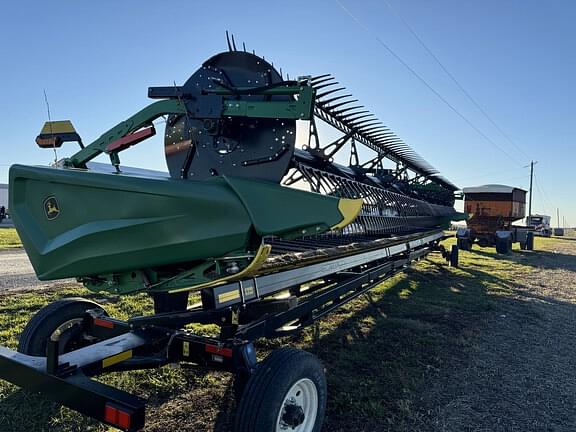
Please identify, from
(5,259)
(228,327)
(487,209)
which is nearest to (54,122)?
(228,327)

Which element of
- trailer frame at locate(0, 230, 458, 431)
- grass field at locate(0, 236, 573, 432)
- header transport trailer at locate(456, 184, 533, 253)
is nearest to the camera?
trailer frame at locate(0, 230, 458, 431)

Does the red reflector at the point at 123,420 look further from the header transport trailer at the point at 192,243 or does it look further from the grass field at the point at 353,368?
the grass field at the point at 353,368

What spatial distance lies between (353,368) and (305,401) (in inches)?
58.6

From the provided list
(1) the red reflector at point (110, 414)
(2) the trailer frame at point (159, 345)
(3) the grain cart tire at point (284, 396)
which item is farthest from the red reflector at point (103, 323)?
(3) the grain cart tire at point (284, 396)

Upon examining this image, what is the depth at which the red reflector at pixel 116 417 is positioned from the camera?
1917 mm

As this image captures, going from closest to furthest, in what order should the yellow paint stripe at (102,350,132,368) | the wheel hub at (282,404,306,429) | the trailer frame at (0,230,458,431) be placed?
the trailer frame at (0,230,458,431), the wheel hub at (282,404,306,429), the yellow paint stripe at (102,350,132,368)

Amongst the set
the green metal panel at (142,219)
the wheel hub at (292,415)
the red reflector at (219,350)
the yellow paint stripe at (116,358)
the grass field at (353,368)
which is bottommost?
the grass field at (353,368)

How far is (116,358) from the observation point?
2549 millimetres

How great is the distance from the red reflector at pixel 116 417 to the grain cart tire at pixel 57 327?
1440 millimetres

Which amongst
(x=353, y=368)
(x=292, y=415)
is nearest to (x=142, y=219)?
(x=292, y=415)

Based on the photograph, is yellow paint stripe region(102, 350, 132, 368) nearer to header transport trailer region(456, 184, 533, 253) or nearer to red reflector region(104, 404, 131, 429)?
red reflector region(104, 404, 131, 429)

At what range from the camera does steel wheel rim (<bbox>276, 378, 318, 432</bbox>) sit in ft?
7.93

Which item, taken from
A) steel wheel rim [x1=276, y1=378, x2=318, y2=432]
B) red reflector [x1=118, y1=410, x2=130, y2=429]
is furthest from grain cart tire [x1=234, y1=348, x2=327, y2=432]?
red reflector [x1=118, y1=410, x2=130, y2=429]

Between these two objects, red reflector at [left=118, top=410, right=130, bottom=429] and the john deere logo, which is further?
the john deere logo
